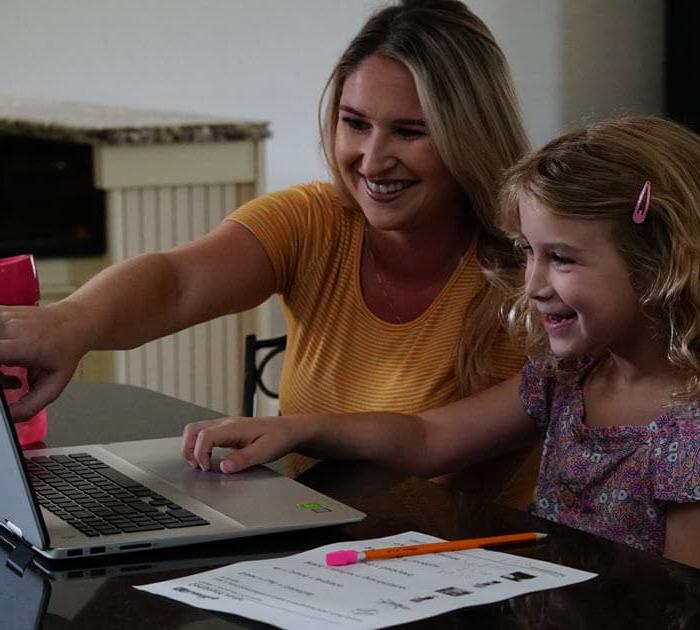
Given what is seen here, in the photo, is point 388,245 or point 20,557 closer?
point 20,557

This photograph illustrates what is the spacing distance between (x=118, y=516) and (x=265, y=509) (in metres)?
0.13

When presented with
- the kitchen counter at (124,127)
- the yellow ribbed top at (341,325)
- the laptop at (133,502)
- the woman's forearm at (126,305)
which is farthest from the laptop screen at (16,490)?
the kitchen counter at (124,127)

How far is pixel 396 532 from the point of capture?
4.23ft

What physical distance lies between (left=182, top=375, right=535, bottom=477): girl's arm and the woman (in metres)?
0.19

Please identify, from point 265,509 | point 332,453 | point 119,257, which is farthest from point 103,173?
point 265,509

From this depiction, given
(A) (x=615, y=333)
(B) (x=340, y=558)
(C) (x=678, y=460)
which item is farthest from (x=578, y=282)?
(B) (x=340, y=558)

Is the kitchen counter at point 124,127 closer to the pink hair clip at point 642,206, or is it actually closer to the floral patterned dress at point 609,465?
the floral patterned dress at point 609,465

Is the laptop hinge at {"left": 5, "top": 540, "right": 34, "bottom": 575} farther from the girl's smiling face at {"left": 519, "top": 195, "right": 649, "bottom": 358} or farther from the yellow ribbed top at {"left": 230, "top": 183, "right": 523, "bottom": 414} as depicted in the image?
the yellow ribbed top at {"left": 230, "top": 183, "right": 523, "bottom": 414}

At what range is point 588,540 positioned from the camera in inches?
49.3

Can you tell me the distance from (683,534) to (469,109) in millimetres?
695

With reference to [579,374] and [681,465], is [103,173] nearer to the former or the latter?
[579,374]

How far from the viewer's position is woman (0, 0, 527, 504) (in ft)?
6.23

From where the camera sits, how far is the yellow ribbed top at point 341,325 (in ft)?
6.35

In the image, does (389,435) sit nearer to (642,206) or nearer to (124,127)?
(642,206)
